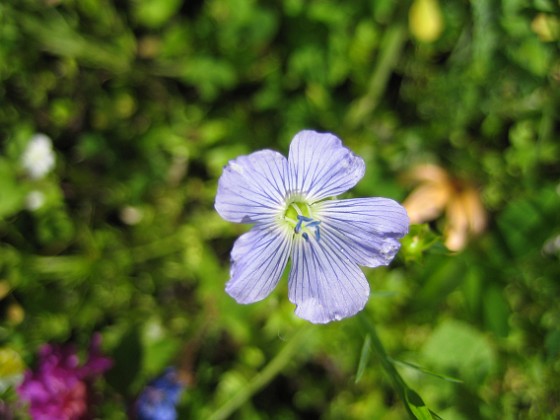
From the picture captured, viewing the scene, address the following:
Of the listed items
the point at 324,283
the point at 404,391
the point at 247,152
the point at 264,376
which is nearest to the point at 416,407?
the point at 404,391

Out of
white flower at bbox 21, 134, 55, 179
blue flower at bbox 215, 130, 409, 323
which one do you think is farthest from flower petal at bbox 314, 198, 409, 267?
white flower at bbox 21, 134, 55, 179

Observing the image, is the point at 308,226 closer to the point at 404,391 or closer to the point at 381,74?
the point at 404,391

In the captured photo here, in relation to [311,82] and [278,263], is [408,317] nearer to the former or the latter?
[311,82]

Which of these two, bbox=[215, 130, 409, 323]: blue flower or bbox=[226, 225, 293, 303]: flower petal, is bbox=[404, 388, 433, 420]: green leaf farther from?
bbox=[226, 225, 293, 303]: flower petal

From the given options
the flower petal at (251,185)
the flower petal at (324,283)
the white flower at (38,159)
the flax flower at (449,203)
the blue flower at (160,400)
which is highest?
the flower petal at (251,185)

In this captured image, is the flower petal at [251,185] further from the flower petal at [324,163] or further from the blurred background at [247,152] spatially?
the blurred background at [247,152]

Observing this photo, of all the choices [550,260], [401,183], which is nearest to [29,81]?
[401,183]

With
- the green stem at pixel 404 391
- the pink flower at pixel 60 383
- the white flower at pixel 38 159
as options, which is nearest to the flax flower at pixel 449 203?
the green stem at pixel 404 391
